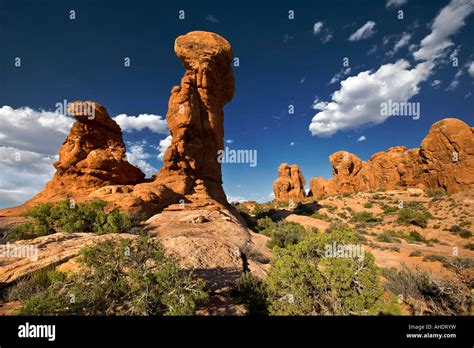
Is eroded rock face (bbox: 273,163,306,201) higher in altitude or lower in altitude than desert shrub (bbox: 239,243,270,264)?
higher

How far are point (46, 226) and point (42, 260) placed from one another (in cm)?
637

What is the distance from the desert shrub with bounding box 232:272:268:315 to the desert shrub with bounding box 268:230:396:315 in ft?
0.69

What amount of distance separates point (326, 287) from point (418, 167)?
5646cm

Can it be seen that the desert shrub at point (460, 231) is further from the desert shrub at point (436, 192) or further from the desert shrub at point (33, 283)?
the desert shrub at point (33, 283)

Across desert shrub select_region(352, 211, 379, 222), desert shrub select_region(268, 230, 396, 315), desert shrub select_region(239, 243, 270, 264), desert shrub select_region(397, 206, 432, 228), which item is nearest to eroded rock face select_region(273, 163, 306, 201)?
desert shrub select_region(352, 211, 379, 222)

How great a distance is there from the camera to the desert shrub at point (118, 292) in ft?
11.5

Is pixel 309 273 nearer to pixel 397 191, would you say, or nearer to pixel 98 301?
pixel 98 301

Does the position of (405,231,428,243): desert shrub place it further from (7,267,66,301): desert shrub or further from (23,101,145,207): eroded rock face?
(23,101,145,207): eroded rock face

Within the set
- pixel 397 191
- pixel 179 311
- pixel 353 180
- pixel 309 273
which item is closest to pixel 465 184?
pixel 397 191

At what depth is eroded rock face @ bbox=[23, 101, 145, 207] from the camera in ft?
65.7

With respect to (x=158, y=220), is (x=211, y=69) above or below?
above

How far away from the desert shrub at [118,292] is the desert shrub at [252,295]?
1462 mm

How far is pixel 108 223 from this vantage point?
11.7 meters

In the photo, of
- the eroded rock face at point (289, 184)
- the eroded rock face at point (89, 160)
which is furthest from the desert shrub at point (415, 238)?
the eroded rock face at point (289, 184)
